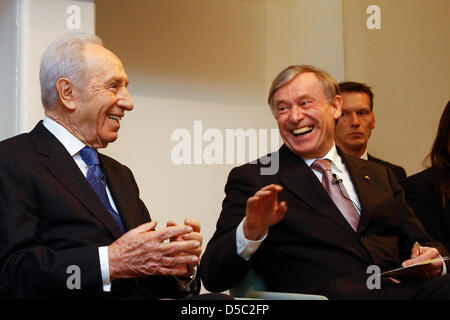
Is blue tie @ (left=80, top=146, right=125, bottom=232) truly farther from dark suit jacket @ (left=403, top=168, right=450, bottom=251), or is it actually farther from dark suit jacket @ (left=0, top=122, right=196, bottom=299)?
dark suit jacket @ (left=403, top=168, right=450, bottom=251)

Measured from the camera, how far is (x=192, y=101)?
13.5 feet

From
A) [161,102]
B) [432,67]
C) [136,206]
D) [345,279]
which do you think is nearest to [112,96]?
[136,206]

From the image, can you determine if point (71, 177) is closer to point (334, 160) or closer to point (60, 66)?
point (60, 66)

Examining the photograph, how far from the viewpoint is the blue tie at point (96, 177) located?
2.46 m

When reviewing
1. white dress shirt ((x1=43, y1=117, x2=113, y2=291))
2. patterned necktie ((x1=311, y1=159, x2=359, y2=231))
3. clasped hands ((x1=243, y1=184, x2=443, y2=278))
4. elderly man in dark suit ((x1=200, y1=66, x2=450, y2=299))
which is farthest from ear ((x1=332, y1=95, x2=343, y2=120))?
white dress shirt ((x1=43, y1=117, x2=113, y2=291))

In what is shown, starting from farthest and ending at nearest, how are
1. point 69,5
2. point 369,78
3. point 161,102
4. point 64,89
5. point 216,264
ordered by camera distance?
point 369,78
point 161,102
point 69,5
point 216,264
point 64,89

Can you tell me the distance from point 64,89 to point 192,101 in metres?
1.65

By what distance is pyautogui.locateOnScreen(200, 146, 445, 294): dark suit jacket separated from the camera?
268 cm

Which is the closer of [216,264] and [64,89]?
[64,89]

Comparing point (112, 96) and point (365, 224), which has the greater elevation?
point (112, 96)

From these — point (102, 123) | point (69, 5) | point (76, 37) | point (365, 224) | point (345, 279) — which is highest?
point (69, 5)

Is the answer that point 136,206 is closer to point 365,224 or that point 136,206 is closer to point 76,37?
point 76,37

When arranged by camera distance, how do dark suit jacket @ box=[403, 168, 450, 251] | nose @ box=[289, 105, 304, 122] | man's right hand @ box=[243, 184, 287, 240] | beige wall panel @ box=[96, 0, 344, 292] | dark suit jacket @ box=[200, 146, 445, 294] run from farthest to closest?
beige wall panel @ box=[96, 0, 344, 292], dark suit jacket @ box=[403, 168, 450, 251], nose @ box=[289, 105, 304, 122], dark suit jacket @ box=[200, 146, 445, 294], man's right hand @ box=[243, 184, 287, 240]

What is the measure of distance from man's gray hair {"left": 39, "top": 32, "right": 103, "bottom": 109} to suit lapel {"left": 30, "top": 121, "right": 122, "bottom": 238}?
19 cm
